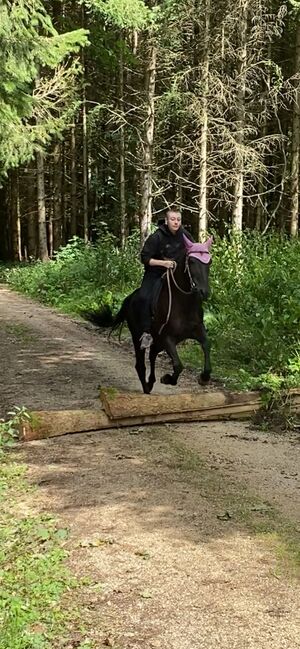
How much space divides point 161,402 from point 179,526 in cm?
283

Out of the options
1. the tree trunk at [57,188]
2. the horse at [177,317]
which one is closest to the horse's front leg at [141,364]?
the horse at [177,317]

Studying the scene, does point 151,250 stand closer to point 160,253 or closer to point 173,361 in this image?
point 160,253

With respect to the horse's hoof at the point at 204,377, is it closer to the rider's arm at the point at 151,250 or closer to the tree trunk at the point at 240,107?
the rider's arm at the point at 151,250

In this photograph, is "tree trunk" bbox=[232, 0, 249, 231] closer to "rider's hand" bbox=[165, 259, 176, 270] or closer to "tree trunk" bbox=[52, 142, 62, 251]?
"rider's hand" bbox=[165, 259, 176, 270]

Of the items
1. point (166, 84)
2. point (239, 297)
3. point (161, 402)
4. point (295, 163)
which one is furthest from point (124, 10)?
point (161, 402)

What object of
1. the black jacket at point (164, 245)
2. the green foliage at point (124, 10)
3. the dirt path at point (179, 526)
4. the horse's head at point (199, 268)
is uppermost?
the green foliage at point (124, 10)

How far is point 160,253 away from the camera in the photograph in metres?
8.29

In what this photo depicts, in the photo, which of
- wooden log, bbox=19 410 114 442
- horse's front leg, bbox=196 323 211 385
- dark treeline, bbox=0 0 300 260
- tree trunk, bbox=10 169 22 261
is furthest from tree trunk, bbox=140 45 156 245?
tree trunk, bbox=10 169 22 261

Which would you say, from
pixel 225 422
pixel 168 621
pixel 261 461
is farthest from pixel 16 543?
pixel 225 422

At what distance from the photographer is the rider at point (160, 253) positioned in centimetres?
813

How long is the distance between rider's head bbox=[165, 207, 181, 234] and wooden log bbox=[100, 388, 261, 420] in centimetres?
220

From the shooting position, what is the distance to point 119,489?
18.1ft

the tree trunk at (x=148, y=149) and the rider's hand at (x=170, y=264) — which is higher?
the tree trunk at (x=148, y=149)

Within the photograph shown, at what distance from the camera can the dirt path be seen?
353 cm
